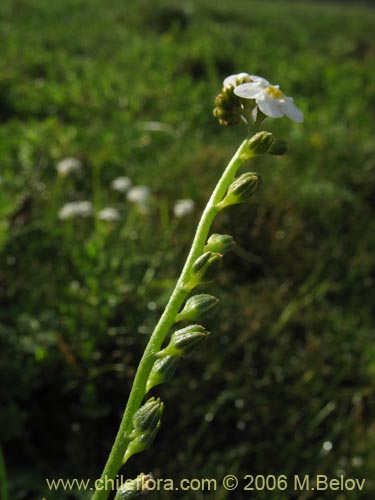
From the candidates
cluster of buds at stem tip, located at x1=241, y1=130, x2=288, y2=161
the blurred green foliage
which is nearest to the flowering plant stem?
cluster of buds at stem tip, located at x1=241, y1=130, x2=288, y2=161

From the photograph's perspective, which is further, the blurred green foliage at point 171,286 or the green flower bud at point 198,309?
the blurred green foliage at point 171,286

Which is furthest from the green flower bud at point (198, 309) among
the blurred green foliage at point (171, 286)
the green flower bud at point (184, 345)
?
the blurred green foliage at point (171, 286)

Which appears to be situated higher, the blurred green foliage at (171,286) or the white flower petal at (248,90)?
the white flower petal at (248,90)

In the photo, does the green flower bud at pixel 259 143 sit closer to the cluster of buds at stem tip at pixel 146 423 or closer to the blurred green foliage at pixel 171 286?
the cluster of buds at stem tip at pixel 146 423

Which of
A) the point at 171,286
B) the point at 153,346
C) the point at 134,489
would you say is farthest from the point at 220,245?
the point at 171,286

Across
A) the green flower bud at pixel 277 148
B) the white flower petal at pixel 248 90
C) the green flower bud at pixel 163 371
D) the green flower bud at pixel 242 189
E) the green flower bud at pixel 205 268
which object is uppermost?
the white flower petal at pixel 248 90

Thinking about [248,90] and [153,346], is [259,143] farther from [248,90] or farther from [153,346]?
[153,346]
